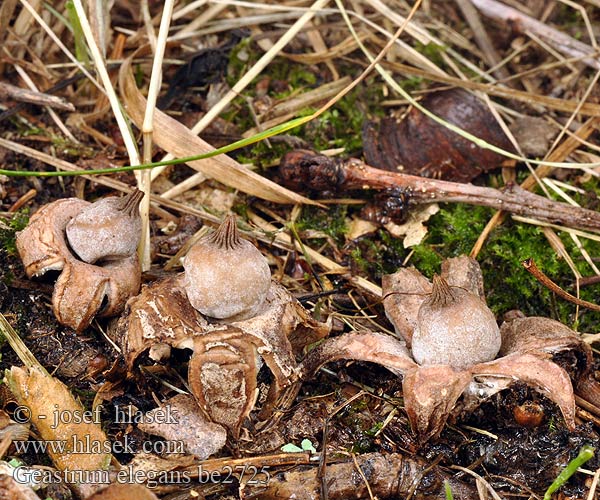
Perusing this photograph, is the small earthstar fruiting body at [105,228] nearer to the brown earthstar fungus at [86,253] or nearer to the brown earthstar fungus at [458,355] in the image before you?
the brown earthstar fungus at [86,253]

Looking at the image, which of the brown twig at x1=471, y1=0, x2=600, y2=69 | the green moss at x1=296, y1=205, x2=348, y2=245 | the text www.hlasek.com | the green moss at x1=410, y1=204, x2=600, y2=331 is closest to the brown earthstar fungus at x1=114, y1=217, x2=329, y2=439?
the text www.hlasek.com

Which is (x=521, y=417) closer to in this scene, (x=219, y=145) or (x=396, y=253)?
(x=396, y=253)

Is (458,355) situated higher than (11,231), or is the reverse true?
(11,231)

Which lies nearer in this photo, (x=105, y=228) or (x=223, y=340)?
(x=223, y=340)

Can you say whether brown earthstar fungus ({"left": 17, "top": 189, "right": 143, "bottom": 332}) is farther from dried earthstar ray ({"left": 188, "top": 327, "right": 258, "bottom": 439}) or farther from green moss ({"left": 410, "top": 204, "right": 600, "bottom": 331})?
green moss ({"left": 410, "top": 204, "right": 600, "bottom": 331})

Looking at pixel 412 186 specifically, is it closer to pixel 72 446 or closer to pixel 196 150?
pixel 196 150

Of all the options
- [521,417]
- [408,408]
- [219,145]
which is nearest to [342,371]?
[408,408]

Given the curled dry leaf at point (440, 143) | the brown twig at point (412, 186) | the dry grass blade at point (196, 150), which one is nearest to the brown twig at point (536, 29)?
the curled dry leaf at point (440, 143)

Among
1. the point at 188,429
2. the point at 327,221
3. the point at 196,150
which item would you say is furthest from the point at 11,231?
the point at 327,221
